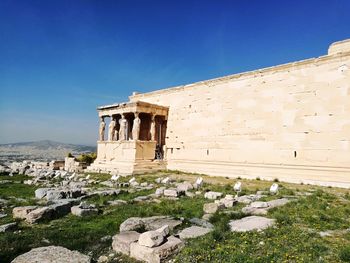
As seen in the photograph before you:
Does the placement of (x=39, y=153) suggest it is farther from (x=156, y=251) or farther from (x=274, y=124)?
(x=156, y=251)

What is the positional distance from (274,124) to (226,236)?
1201 centimetres

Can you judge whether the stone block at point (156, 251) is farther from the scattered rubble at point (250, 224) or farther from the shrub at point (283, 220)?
the shrub at point (283, 220)

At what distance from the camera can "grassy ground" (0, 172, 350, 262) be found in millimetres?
4832

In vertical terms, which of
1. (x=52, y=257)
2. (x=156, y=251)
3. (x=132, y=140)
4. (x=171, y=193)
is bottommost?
(x=52, y=257)

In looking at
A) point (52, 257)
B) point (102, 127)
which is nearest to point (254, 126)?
point (102, 127)

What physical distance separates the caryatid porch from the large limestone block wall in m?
1.86

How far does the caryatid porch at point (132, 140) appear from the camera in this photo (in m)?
21.0

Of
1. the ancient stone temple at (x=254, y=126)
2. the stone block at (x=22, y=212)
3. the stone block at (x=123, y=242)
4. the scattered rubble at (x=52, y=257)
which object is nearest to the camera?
the scattered rubble at (x=52, y=257)

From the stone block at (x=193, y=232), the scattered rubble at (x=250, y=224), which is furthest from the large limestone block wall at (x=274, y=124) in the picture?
the stone block at (x=193, y=232)

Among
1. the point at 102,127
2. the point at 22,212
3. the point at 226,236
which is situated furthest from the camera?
the point at 102,127

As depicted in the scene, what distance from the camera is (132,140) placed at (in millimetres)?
21172

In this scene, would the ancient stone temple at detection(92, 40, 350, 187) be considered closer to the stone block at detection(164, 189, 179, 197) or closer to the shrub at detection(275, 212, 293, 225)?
the stone block at detection(164, 189, 179, 197)

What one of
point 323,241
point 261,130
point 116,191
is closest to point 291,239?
point 323,241

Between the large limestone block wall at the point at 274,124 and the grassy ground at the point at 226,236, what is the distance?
227 inches
